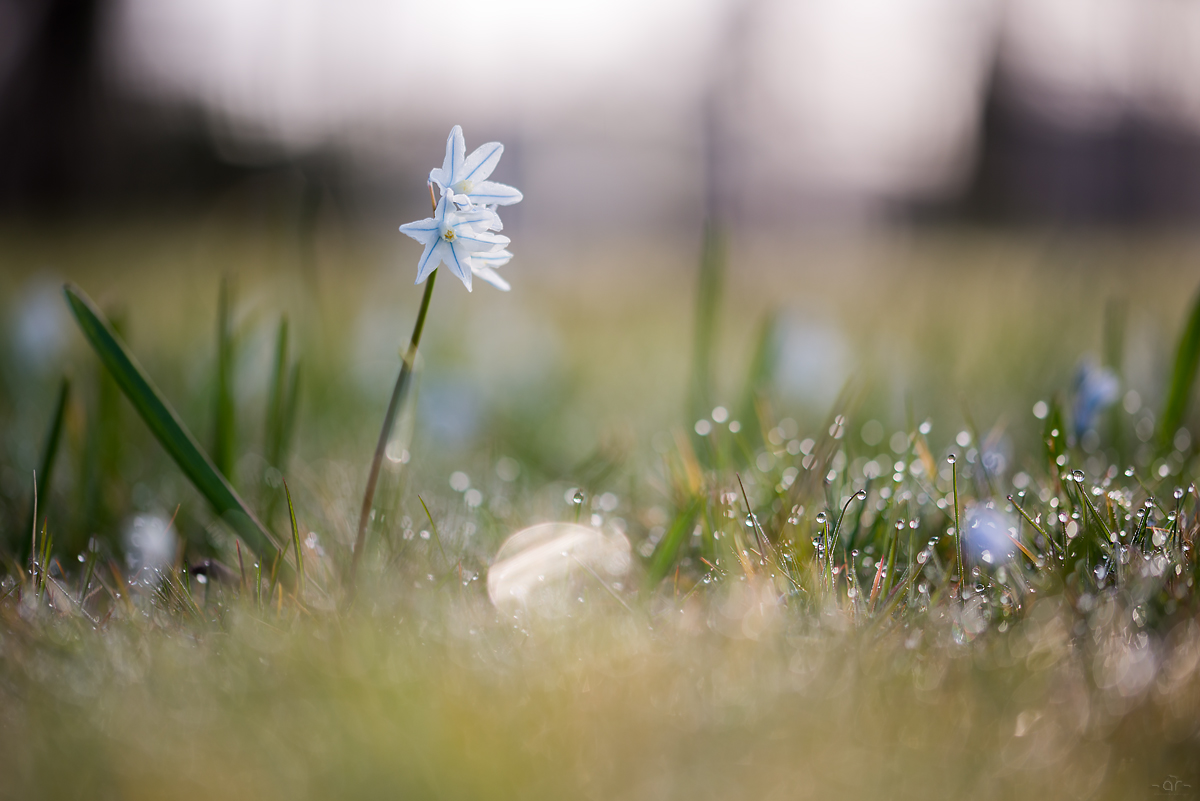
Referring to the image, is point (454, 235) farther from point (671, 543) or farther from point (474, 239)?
point (671, 543)

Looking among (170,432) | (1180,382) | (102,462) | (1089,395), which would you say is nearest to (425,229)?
(170,432)

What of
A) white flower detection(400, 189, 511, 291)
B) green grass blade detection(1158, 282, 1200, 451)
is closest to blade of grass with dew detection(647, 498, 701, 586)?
white flower detection(400, 189, 511, 291)

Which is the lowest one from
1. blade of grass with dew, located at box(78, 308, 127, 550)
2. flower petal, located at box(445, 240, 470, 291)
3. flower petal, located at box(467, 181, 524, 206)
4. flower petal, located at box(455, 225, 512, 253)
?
blade of grass with dew, located at box(78, 308, 127, 550)

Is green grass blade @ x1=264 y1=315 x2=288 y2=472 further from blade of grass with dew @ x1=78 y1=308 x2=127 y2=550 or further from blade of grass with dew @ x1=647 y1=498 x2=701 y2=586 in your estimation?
blade of grass with dew @ x1=647 y1=498 x2=701 y2=586

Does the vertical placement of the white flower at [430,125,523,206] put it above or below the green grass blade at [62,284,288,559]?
above

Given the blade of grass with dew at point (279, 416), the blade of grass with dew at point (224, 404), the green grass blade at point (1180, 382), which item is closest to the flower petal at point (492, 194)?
the blade of grass with dew at point (279, 416)

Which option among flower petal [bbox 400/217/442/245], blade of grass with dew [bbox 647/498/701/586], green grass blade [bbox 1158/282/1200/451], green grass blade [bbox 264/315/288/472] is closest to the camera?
flower petal [bbox 400/217/442/245]
